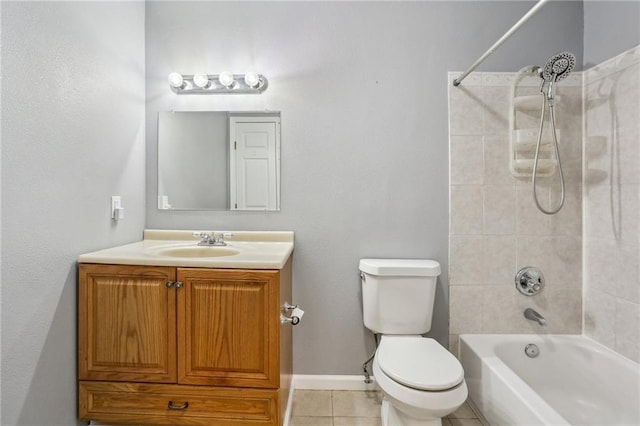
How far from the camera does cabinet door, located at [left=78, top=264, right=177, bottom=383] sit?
1328mm

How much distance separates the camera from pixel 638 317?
1.47 metres

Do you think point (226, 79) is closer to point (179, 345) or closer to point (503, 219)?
point (179, 345)

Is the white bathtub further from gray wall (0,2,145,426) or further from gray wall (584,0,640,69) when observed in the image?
gray wall (0,2,145,426)

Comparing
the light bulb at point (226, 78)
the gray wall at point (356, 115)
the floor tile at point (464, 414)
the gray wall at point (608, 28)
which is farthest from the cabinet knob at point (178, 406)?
the gray wall at point (608, 28)

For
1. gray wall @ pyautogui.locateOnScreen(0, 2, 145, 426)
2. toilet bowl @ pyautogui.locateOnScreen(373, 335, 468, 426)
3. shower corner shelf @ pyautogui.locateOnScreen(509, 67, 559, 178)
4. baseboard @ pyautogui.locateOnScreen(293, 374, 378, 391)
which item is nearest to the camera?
gray wall @ pyautogui.locateOnScreen(0, 2, 145, 426)

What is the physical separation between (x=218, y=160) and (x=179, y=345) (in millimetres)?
1031

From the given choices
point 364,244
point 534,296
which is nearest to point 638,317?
point 534,296

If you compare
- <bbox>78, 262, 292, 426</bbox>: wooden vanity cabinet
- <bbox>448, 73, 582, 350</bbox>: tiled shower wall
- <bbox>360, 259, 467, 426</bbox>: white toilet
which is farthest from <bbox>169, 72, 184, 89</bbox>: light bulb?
<bbox>448, 73, 582, 350</bbox>: tiled shower wall

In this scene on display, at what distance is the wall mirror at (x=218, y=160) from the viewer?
1854 millimetres

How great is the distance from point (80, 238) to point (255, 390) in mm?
1024

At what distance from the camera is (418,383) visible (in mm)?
1228

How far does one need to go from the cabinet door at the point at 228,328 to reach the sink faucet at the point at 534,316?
4.71ft

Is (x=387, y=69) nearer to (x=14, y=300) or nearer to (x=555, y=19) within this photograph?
(x=555, y=19)

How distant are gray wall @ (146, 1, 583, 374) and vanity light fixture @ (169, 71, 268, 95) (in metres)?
0.07
